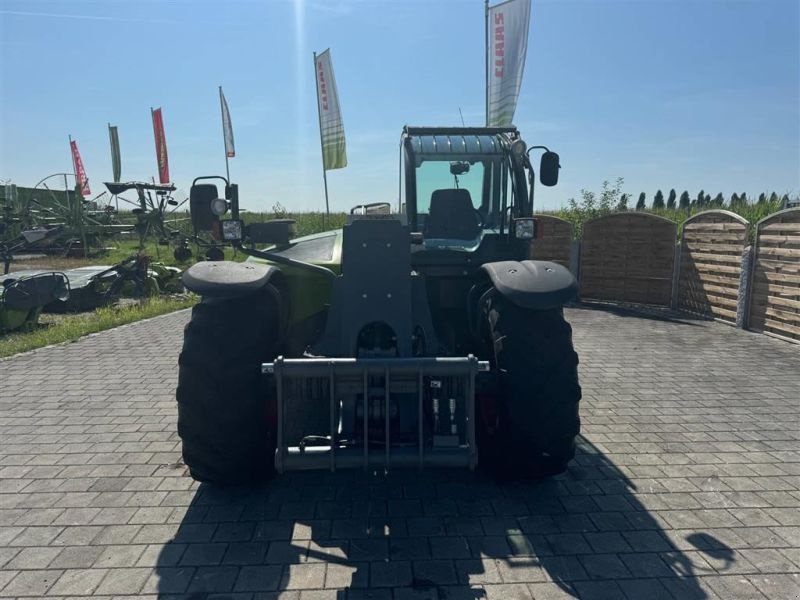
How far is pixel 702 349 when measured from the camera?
8.34 m

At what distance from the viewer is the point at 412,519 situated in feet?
11.3

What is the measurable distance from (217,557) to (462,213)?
3230 millimetres

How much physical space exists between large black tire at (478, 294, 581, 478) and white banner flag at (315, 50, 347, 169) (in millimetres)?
12820

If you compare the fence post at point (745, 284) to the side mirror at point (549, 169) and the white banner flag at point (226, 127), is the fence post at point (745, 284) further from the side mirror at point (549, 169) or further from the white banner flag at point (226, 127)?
the white banner flag at point (226, 127)

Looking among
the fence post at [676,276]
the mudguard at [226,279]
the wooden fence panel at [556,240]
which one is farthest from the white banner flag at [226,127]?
the mudguard at [226,279]

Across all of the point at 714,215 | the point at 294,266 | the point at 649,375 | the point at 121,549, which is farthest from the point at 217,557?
the point at 714,215

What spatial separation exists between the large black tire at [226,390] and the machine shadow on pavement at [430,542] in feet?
1.30

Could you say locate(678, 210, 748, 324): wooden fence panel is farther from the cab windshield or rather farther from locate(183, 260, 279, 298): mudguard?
locate(183, 260, 279, 298): mudguard

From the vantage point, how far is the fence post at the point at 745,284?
9641 mm

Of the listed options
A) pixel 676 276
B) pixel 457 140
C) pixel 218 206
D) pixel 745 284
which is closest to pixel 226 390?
pixel 218 206

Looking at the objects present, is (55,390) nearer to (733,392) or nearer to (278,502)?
(278,502)

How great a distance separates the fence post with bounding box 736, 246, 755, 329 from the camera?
9.64 metres

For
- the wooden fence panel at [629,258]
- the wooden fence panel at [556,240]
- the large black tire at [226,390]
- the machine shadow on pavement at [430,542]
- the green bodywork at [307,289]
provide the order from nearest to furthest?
the machine shadow on pavement at [430,542] < the large black tire at [226,390] < the green bodywork at [307,289] < the wooden fence panel at [629,258] < the wooden fence panel at [556,240]

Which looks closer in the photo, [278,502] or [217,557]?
[217,557]
